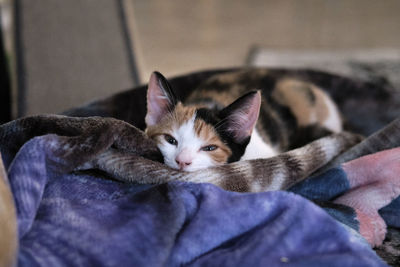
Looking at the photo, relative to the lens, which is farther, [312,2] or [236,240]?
[312,2]

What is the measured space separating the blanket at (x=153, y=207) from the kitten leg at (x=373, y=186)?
0.02 meters

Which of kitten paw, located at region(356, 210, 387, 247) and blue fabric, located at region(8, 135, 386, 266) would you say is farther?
kitten paw, located at region(356, 210, 387, 247)

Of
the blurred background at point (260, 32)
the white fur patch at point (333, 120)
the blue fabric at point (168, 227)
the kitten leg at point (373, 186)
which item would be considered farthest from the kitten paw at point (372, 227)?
the blurred background at point (260, 32)

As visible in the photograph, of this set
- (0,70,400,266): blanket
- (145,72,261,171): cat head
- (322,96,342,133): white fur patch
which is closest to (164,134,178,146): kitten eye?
(145,72,261,171): cat head

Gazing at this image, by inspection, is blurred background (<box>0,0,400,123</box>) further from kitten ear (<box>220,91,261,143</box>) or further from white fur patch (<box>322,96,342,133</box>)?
kitten ear (<box>220,91,261,143</box>)

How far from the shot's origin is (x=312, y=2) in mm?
2484

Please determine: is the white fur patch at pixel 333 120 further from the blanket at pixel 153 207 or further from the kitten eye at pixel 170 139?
the kitten eye at pixel 170 139

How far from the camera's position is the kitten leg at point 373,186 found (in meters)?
0.71

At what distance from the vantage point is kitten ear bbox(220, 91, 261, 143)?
0.82m

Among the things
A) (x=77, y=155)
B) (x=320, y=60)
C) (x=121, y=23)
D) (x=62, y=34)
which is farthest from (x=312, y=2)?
(x=77, y=155)

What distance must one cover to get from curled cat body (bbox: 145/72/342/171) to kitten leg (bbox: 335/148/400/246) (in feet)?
0.88

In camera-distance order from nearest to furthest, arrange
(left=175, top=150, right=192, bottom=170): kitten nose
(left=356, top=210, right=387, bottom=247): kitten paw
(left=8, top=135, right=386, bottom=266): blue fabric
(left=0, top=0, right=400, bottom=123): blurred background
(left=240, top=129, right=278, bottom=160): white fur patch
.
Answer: (left=8, top=135, right=386, bottom=266): blue fabric
(left=356, top=210, right=387, bottom=247): kitten paw
(left=175, top=150, right=192, bottom=170): kitten nose
(left=240, top=129, right=278, bottom=160): white fur patch
(left=0, top=0, right=400, bottom=123): blurred background

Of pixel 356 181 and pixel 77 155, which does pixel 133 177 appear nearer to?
pixel 77 155

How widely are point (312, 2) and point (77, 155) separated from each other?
2.36m
